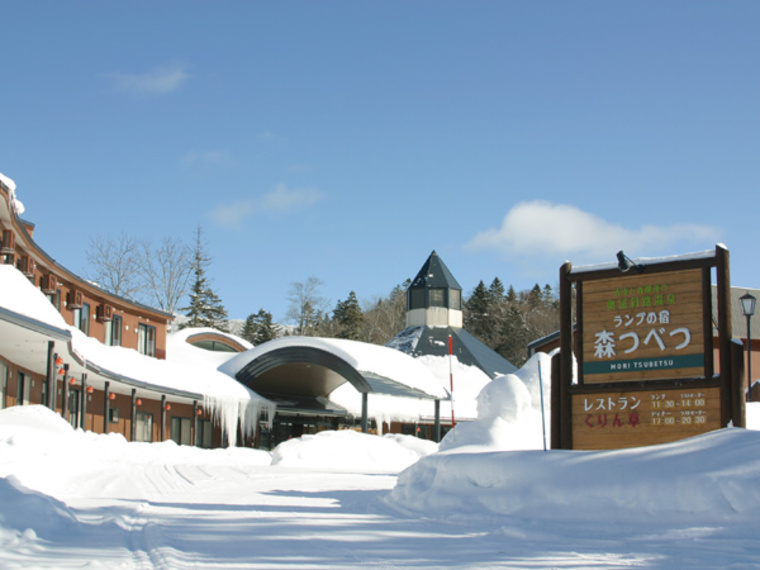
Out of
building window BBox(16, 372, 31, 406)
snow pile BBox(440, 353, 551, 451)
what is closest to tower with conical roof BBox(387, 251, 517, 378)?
building window BBox(16, 372, 31, 406)

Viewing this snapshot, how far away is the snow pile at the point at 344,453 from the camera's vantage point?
22.4m

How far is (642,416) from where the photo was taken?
9953 mm

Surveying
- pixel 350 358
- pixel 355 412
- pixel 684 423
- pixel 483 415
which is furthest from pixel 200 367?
pixel 684 423

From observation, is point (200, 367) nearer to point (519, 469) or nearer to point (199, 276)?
point (519, 469)

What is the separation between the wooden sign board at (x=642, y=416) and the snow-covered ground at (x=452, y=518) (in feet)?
6.19

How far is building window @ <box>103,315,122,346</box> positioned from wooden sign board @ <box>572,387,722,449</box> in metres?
23.5

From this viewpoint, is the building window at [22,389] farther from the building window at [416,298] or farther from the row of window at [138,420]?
the building window at [416,298]

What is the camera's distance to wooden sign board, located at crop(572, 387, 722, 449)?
9633mm

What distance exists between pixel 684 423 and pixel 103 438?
15.4m

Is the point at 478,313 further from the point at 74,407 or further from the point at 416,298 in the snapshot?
the point at 74,407

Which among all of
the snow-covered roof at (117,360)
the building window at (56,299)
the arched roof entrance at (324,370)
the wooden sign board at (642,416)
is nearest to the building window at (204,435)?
the snow-covered roof at (117,360)

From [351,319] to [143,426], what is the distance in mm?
43194

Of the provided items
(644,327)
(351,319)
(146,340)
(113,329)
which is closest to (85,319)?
(113,329)

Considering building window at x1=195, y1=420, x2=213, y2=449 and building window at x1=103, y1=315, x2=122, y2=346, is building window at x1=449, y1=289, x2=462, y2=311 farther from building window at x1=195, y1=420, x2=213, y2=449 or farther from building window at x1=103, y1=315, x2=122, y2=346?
building window at x1=103, y1=315, x2=122, y2=346
